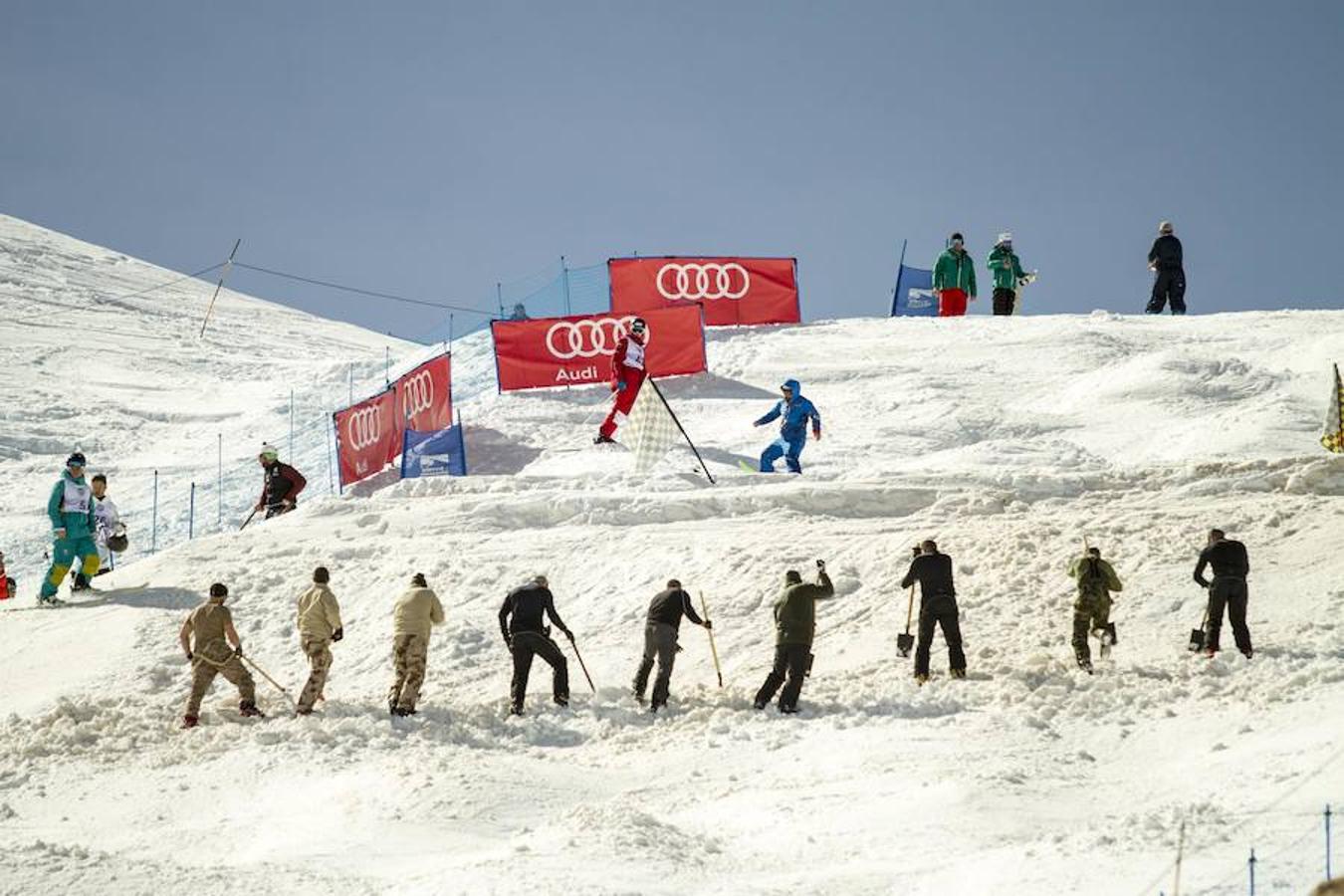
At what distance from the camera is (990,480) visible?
18375 mm

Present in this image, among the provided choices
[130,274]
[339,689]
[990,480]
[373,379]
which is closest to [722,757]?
[339,689]

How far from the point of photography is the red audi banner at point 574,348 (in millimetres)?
25719

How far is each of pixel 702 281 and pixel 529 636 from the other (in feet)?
51.5

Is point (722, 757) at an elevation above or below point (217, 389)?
below

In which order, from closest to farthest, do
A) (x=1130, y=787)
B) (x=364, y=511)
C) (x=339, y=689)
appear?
(x=1130, y=787) → (x=339, y=689) → (x=364, y=511)

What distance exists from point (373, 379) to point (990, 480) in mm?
17149

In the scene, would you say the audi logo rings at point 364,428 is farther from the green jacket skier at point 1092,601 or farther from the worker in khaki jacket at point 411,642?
the green jacket skier at point 1092,601

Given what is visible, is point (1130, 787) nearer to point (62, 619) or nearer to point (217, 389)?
point (62, 619)

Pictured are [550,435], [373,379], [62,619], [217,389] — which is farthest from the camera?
[217,389]

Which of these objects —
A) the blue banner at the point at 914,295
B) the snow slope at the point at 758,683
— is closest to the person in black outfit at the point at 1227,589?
the snow slope at the point at 758,683

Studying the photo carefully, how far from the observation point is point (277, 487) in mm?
20953

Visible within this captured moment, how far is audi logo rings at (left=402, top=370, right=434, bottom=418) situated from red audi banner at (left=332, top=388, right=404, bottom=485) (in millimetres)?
168

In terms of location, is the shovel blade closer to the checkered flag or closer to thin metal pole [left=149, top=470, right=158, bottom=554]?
the checkered flag

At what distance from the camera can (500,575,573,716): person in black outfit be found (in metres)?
13.5
